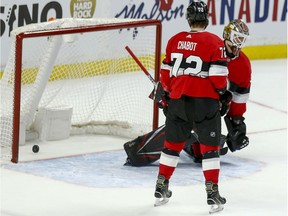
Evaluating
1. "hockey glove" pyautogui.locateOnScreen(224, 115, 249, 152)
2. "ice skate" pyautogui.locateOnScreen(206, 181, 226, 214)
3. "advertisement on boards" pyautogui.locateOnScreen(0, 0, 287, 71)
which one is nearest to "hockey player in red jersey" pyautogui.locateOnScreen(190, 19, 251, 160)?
"hockey glove" pyautogui.locateOnScreen(224, 115, 249, 152)

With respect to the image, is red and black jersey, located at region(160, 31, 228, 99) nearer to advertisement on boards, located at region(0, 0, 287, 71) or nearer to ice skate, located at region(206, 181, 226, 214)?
ice skate, located at region(206, 181, 226, 214)

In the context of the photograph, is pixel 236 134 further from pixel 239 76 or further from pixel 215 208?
pixel 215 208

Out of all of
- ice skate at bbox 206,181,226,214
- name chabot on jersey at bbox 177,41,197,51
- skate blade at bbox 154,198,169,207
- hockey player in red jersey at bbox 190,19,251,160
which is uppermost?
name chabot on jersey at bbox 177,41,197,51

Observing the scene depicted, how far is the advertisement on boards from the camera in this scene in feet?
28.5

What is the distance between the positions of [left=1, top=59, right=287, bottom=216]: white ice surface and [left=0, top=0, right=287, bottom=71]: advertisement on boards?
1.60 meters

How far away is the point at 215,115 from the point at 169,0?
4201mm

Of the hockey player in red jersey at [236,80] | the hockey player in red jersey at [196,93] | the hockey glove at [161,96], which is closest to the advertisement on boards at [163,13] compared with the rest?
the hockey player in red jersey at [236,80]

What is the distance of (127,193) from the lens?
614 cm

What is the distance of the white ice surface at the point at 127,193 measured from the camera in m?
5.80

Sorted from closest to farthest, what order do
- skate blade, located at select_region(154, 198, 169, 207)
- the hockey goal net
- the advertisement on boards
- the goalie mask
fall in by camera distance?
1. skate blade, located at select_region(154, 198, 169, 207)
2. the goalie mask
3. the hockey goal net
4. the advertisement on boards

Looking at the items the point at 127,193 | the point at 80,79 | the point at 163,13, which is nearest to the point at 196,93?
the point at 127,193

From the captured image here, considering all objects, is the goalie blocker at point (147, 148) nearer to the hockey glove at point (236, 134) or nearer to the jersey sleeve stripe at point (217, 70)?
the hockey glove at point (236, 134)

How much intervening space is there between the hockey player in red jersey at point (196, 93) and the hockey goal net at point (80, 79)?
1.29 m

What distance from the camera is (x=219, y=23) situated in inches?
404
